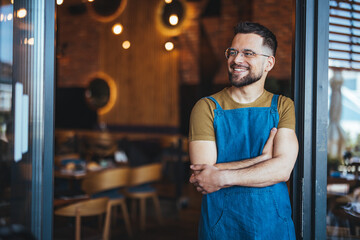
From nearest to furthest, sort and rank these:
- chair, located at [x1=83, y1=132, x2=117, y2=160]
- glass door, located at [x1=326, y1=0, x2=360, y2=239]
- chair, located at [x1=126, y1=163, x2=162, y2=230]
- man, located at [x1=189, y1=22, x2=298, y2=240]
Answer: man, located at [x1=189, y1=22, x2=298, y2=240], glass door, located at [x1=326, y1=0, x2=360, y2=239], chair, located at [x1=126, y1=163, x2=162, y2=230], chair, located at [x1=83, y1=132, x2=117, y2=160]

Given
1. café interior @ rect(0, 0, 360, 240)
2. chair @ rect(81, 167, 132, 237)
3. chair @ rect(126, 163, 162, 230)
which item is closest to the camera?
café interior @ rect(0, 0, 360, 240)

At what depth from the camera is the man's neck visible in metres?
2.13

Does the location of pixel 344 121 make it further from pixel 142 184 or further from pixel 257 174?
pixel 142 184

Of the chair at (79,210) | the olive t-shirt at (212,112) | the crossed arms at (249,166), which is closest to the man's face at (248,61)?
the olive t-shirt at (212,112)

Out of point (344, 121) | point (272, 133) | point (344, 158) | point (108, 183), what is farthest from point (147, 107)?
point (272, 133)

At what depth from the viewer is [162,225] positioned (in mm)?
5211

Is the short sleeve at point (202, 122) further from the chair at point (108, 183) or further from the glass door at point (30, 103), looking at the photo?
the chair at point (108, 183)

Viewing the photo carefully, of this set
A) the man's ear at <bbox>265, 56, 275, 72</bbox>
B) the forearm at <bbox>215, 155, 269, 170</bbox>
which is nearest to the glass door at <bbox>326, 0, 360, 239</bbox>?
the man's ear at <bbox>265, 56, 275, 72</bbox>

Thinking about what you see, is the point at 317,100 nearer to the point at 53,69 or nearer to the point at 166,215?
the point at 53,69

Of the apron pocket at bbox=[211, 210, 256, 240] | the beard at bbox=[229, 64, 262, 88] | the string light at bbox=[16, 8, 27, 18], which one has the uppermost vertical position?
the string light at bbox=[16, 8, 27, 18]

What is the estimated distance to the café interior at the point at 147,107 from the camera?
2.78 meters

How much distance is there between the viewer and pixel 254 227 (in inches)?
79.6

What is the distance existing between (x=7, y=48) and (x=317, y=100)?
181 centimetres

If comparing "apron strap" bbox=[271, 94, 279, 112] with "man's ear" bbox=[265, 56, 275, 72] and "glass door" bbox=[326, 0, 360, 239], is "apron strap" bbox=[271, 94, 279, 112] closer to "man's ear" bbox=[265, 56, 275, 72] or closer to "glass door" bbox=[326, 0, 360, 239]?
"man's ear" bbox=[265, 56, 275, 72]
